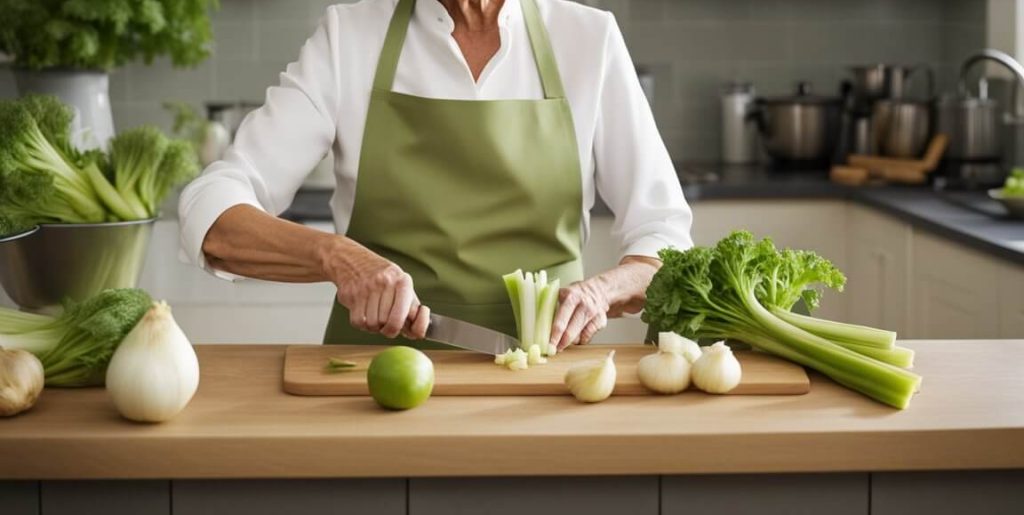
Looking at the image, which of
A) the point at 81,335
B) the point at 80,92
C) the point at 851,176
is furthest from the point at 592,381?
the point at 851,176

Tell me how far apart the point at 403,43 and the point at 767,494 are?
102 cm

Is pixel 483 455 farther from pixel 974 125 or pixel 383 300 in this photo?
pixel 974 125

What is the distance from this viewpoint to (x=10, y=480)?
153 cm

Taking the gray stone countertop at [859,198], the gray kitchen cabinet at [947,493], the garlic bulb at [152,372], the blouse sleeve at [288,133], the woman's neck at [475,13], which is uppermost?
the woman's neck at [475,13]

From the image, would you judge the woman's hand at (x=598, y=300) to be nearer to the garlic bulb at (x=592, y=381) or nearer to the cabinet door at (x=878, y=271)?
the garlic bulb at (x=592, y=381)

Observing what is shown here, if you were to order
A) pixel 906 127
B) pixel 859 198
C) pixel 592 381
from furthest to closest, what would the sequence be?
1. pixel 906 127
2. pixel 859 198
3. pixel 592 381

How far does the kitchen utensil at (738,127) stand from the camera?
452 cm

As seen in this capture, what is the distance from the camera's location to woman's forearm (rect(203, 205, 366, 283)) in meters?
1.97

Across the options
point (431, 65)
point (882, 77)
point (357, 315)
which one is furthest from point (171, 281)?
point (882, 77)

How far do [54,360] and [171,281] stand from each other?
1.83 metres

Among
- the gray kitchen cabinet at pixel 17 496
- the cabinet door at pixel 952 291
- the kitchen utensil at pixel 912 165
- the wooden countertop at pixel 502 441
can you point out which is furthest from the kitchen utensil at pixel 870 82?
→ the gray kitchen cabinet at pixel 17 496

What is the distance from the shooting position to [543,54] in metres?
2.27

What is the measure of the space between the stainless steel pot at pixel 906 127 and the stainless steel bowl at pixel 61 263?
8.16 ft

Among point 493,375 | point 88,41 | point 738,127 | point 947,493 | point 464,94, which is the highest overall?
point 88,41
